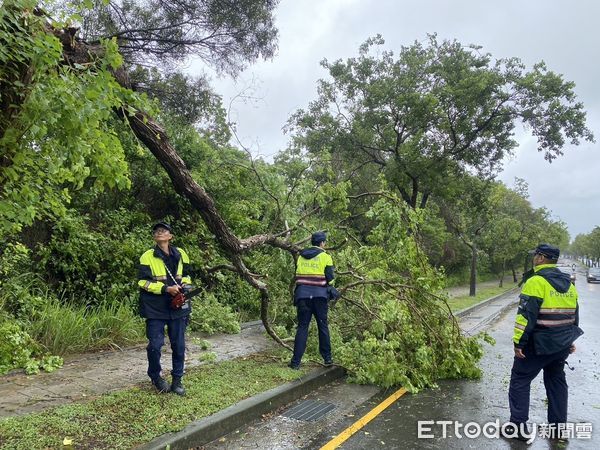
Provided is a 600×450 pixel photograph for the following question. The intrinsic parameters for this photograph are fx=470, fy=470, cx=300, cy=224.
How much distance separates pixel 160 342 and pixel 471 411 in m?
3.50

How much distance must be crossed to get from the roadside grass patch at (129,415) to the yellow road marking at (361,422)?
1069 millimetres

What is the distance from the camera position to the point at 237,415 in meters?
4.51

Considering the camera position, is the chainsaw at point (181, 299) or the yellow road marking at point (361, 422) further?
the chainsaw at point (181, 299)

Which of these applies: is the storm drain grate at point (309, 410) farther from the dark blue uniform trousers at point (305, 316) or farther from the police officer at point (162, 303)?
the police officer at point (162, 303)

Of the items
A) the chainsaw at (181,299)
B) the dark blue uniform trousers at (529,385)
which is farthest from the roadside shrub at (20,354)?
the dark blue uniform trousers at (529,385)

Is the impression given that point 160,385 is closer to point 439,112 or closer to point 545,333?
point 545,333

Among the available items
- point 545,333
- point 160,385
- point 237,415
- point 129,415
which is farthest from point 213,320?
point 545,333

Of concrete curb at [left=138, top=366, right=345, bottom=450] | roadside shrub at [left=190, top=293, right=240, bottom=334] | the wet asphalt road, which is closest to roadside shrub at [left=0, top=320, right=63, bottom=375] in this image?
concrete curb at [left=138, top=366, right=345, bottom=450]

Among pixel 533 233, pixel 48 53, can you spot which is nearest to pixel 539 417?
pixel 48 53

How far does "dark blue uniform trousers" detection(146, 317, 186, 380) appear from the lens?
4777 mm

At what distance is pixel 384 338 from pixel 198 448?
335cm

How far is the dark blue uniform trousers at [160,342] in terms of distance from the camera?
4.78m

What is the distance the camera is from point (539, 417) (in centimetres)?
513

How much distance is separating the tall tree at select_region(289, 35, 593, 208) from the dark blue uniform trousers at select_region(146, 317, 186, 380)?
11800 mm
